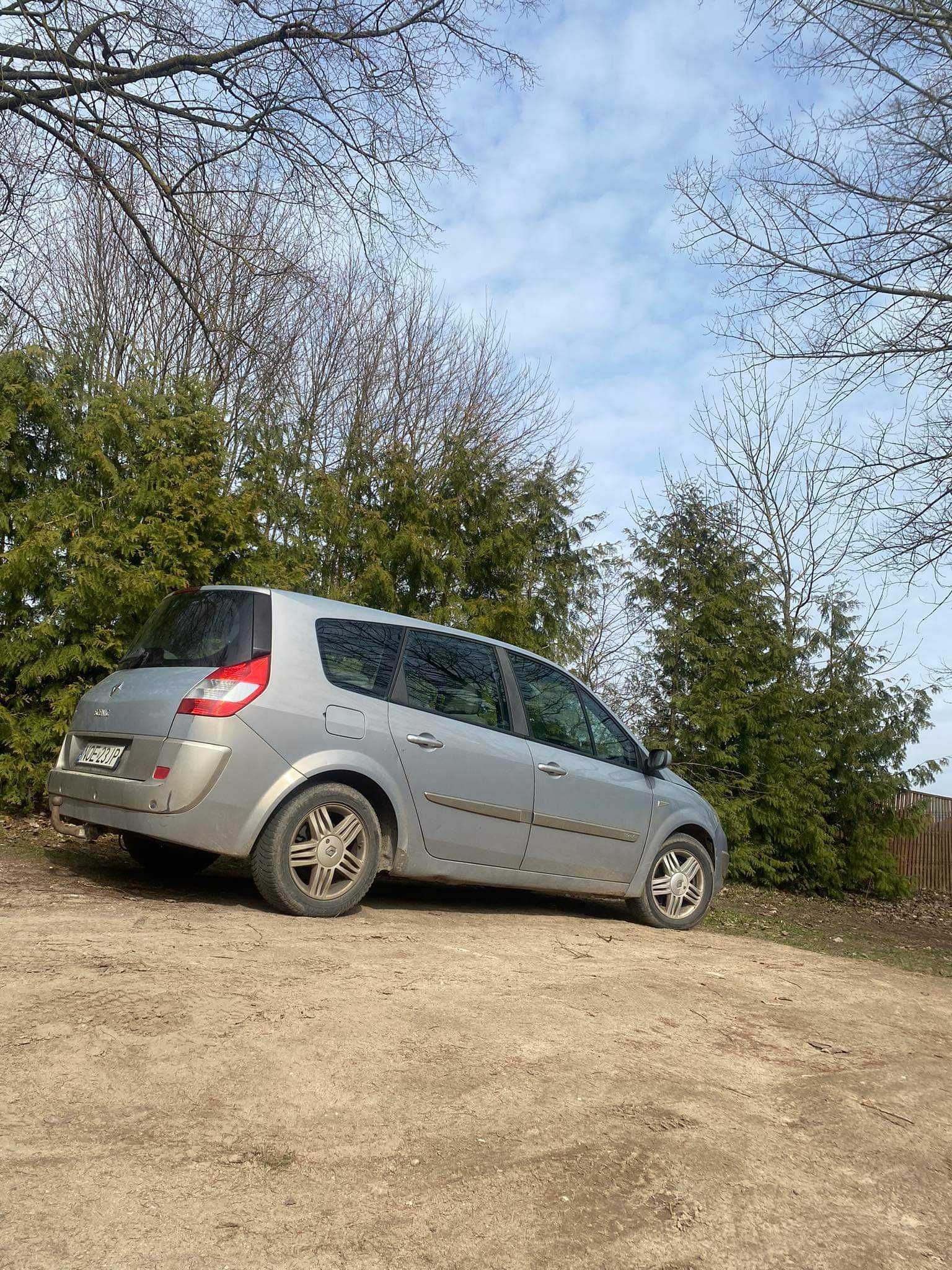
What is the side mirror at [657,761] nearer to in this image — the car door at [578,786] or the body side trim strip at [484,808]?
the car door at [578,786]

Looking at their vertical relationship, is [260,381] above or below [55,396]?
above

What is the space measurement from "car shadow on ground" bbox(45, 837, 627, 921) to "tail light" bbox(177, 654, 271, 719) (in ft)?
3.75

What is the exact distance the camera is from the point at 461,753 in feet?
19.7

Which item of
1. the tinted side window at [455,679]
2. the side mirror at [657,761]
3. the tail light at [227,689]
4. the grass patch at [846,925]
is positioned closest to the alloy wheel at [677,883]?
the side mirror at [657,761]

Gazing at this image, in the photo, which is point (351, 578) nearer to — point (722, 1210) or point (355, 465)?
→ point (355, 465)

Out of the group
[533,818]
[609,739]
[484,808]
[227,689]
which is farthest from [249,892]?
[609,739]

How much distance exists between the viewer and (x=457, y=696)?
20.6 feet

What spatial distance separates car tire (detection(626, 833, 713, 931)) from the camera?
711 cm

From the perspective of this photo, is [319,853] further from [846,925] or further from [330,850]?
[846,925]

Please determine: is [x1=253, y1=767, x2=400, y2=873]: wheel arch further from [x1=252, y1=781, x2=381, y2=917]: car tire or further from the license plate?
the license plate

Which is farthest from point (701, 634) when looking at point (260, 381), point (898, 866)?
point (260, 381)

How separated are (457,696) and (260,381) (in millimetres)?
10891

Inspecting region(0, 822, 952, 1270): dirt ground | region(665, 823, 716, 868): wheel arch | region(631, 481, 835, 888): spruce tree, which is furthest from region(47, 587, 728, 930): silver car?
region(631, 481, 835, 888): spruce tree

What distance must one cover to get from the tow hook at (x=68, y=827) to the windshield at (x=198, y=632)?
0.85 m
